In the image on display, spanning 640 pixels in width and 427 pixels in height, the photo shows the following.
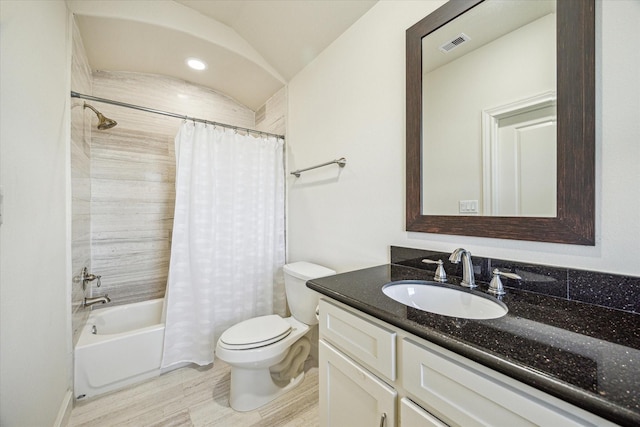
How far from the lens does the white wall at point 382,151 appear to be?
0.72m

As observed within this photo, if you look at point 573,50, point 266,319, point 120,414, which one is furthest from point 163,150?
point 573,50

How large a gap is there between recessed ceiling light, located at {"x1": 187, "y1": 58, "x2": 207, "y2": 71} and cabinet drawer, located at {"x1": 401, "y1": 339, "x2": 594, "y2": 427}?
2585mm

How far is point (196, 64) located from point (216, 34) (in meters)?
0.39

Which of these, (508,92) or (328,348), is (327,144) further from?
(328,348)

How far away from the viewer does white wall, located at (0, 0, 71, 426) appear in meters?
0.80

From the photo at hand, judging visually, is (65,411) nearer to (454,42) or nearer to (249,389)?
(249,389)

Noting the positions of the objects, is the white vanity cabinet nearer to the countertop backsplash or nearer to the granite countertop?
the granite countertop

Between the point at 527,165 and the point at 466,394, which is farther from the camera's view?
the point at 527,165

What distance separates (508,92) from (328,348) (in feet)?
4.09

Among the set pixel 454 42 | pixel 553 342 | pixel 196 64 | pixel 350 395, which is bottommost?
pixel 350 395

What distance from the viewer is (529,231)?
88cm

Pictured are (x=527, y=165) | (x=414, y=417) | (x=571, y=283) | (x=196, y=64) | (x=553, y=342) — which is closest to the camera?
(x=553, y=342)

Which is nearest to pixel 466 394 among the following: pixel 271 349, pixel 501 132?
pixel 501 132

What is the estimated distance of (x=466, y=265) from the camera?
3.15ft
